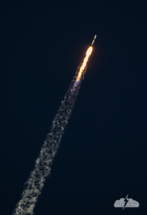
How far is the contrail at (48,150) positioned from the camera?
1388 centimetres

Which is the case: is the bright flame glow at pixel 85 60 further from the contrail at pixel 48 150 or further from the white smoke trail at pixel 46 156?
the white smoke trail at pixel 46 156

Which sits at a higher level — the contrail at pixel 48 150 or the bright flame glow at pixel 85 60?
the bright flame glow at pixel 85 60

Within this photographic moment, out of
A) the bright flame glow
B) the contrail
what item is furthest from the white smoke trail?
the bright flame glow

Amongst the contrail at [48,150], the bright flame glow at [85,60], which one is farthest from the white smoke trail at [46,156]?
the bright flame glow at [85,60]

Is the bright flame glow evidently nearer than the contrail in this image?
No

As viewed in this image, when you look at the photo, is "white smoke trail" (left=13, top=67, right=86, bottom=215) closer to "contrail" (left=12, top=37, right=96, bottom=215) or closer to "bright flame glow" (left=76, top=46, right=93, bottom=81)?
"contrail" (left=12, top=37, right=96, bottom=215)

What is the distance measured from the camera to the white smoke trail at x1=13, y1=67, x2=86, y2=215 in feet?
45.4

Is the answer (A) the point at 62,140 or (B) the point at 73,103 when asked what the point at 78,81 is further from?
(A) the point at 62,140

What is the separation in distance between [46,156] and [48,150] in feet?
1.22

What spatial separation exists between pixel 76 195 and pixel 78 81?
699 cm

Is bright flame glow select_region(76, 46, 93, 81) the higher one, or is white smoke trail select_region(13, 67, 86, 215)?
bright flame glow select_region(76, 46, 93, 81)

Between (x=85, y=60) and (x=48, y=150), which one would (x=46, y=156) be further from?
(x=85, y=60)

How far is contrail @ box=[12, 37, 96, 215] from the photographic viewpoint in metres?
13.9

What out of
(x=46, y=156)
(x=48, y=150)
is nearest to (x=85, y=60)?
(x=48, y=150)
